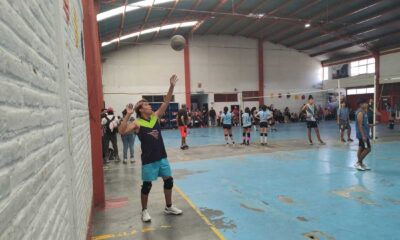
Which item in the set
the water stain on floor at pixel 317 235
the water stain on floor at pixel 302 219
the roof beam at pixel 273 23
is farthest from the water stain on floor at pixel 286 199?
the roof beam at pixel 273 23

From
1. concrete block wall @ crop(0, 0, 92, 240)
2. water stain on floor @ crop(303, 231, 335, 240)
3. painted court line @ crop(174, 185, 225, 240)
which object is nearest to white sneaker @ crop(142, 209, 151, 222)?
painted court line @ crop(174, 185, 225, 240)

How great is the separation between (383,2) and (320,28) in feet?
16.1

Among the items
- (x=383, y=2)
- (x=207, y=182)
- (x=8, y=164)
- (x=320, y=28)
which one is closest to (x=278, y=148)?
(x=207, y=182)

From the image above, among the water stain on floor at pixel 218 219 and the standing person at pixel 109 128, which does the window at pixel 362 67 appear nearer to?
the standing person at pixel 109 128

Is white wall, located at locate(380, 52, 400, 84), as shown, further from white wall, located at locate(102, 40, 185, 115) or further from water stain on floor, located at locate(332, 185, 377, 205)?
water stain on floor, located at locate(332, 185, 377, 205)

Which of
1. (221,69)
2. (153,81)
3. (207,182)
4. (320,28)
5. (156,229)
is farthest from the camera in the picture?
(221,69)

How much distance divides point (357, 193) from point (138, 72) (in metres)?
20.5

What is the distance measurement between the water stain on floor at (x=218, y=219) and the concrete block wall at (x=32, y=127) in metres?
2.59

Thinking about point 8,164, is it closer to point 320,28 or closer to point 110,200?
point 110,200

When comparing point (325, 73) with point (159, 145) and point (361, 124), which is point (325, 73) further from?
point (159, 145)

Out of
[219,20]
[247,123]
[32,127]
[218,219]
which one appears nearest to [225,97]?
[219,20]

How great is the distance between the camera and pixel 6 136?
2.96 ft

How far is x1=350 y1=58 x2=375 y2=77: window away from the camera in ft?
80.0

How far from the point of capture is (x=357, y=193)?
5406 mm
